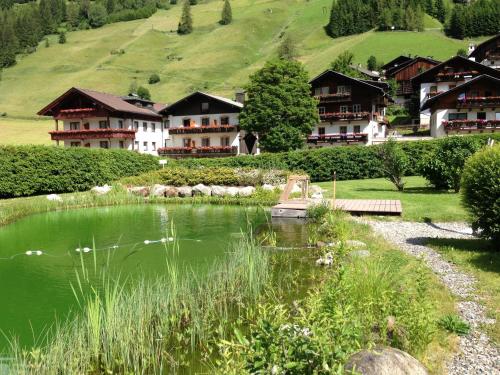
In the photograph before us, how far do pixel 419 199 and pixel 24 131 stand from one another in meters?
68.5

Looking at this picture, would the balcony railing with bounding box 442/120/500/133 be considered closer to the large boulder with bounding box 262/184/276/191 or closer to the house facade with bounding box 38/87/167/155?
the large boulder with bounding box 262/184/276/191

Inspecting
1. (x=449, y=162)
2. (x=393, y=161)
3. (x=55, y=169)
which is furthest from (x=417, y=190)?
(x=55, y=169)

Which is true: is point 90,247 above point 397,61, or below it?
below

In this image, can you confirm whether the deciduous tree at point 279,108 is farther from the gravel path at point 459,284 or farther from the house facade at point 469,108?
the gravel path at point 459,284

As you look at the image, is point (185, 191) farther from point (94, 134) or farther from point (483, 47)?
point (483, 47)

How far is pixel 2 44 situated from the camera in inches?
5172

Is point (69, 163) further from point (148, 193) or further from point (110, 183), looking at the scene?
point (148, 193)

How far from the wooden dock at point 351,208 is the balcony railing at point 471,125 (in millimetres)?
38191

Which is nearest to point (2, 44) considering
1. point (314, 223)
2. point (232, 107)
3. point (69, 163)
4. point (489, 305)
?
point (232, 107)

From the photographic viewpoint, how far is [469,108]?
2040 inches

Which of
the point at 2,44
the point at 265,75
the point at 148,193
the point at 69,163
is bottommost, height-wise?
the point at 148,193

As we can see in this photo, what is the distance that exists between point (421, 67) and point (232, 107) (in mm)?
41977

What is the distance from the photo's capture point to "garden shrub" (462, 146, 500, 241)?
8.73 metres

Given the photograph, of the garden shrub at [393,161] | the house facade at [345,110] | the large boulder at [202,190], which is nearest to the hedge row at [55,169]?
the large boulder at [202,190]
